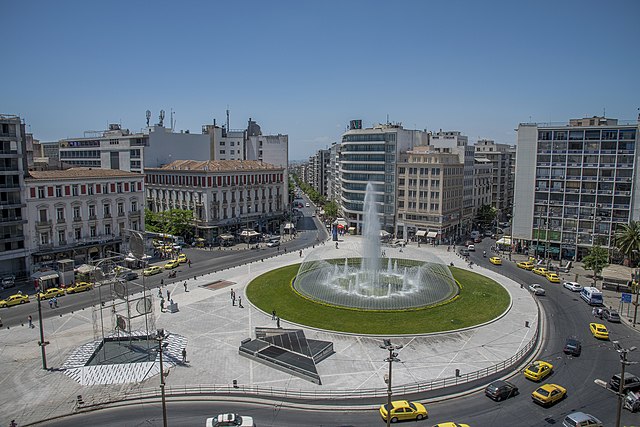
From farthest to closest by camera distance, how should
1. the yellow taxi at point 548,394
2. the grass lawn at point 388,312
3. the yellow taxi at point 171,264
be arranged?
the yellow taxi at point 171,264
the grass lawn at point 388,312
the yellow taxi at point 548,394

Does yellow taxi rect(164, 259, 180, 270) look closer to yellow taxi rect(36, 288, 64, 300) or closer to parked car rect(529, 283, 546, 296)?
yellow taxi rect(36, 288, 64, 300)

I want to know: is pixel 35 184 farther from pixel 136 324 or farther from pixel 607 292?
pixel 607 292

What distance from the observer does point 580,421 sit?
96.9 feet

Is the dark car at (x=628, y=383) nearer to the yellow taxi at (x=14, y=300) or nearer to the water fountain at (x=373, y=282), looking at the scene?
the water fountain at (x=373, y=282)

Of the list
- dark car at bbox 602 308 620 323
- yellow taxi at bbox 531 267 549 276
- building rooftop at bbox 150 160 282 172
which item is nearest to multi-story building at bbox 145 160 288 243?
building rooftop at bbox 150 160 282 172

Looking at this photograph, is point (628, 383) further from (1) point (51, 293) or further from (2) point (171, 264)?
(1) point (51, 293)

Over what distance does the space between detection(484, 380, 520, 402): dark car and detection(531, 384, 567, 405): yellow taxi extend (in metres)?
1.44

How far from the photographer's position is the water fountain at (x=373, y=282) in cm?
5562

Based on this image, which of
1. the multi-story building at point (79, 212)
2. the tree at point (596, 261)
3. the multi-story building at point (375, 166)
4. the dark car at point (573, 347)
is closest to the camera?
the dark car at point (573, 347)

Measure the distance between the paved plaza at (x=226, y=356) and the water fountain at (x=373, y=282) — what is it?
8.45m

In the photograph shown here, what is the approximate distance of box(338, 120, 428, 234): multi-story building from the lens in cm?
10488

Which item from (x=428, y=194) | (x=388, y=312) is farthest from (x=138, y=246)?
(x=428, y=194)

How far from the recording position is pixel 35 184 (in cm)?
6662

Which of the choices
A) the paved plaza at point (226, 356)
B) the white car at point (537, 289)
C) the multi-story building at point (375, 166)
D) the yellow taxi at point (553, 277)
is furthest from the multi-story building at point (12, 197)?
the yellow taxi at point (553, 277)
